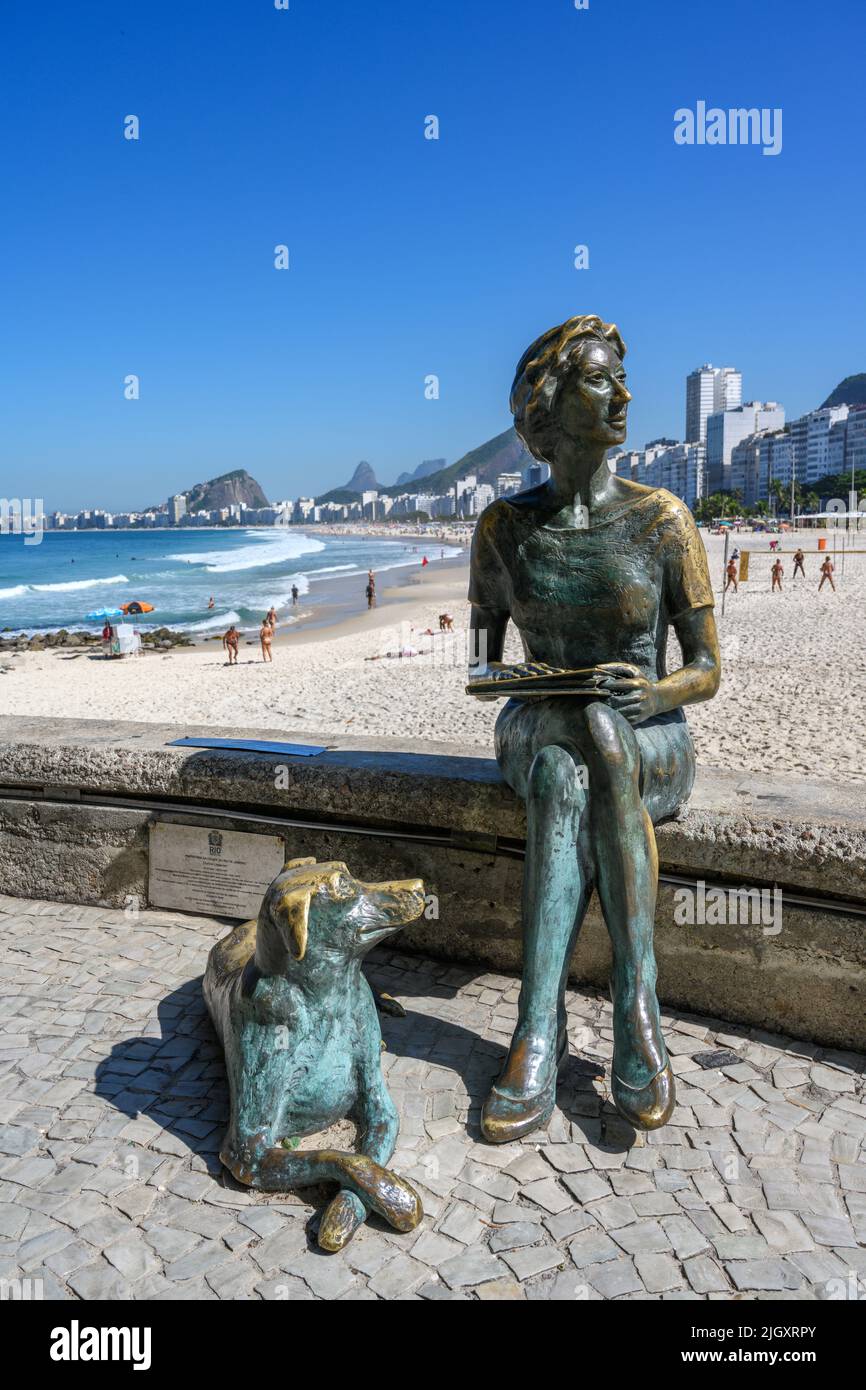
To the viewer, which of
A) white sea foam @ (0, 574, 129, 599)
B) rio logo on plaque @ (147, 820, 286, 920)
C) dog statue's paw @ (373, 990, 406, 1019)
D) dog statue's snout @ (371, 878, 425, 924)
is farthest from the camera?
white sea foam @ (0, 574, 129, 599)

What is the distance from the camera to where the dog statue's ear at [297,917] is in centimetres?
275

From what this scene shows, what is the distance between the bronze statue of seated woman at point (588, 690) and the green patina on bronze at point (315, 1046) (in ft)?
1.47

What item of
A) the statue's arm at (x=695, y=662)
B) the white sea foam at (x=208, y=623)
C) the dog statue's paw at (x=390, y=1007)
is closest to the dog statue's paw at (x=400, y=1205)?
the dog statue's paw at (x=390, y=1007)

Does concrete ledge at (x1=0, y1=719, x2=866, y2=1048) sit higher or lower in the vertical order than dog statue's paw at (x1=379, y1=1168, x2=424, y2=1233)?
higher

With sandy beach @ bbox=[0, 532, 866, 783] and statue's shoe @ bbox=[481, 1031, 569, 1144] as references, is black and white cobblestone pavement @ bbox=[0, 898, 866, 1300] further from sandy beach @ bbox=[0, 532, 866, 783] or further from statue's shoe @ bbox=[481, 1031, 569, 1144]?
sandy beach @ bbox=[0, 532, 866, 783]

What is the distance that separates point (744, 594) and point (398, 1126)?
33.7 m

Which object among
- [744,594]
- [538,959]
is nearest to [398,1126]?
[538,959]

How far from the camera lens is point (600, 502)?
355cm

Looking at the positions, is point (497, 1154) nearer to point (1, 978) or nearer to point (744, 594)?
point (1, 978)

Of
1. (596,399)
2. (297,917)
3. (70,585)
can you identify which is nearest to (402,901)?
(297,917)

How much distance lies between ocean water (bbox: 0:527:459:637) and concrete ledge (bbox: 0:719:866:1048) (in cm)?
3028

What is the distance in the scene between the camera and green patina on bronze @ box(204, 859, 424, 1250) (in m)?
2.78

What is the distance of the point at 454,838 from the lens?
4242 millimetres

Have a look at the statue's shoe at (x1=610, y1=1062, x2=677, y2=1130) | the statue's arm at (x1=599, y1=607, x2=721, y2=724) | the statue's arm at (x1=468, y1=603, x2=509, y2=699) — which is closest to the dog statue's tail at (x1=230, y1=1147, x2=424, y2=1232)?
the statue's shoe at (x1=610, y1=1062, x2=677, y2=1130)
